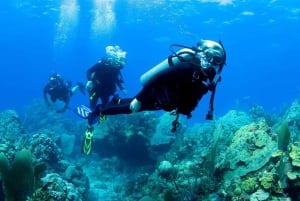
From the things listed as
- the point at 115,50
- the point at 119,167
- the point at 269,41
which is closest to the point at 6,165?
the point at 115,50

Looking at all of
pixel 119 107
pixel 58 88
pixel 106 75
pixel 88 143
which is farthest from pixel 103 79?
pixel 58 88

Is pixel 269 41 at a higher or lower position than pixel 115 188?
higher

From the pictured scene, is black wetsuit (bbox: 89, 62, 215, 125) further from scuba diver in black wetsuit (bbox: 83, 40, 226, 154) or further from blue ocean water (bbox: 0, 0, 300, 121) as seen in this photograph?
blue ocean water (bbox: 0, 0, 300, 121)

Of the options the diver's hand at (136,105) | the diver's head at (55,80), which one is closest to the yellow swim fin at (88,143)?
the diver's hand at (136,105)

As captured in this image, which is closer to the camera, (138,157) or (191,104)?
(191,104)

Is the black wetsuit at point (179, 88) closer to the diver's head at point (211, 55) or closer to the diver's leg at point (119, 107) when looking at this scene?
the diver's head at point (211, 55)

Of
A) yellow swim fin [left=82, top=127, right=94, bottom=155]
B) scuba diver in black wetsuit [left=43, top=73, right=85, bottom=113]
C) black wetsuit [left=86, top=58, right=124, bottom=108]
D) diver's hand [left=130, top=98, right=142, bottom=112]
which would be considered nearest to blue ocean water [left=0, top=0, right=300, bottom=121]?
scuba diver in black wetsuit [left=43, top=73, right=85, bottom=113]

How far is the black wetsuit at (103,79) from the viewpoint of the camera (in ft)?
36.3

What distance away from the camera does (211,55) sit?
5727 millimetres

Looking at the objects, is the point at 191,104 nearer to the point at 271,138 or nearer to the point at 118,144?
the point at 271,138

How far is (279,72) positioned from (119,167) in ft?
316

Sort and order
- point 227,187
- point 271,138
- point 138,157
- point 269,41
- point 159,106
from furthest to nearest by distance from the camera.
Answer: point 269,41 → point 138,157 → point 271,138 → point 227,187 → point 159,106

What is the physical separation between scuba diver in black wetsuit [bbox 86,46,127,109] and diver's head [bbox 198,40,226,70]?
17.5 feet

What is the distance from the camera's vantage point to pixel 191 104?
5926 millimetres
